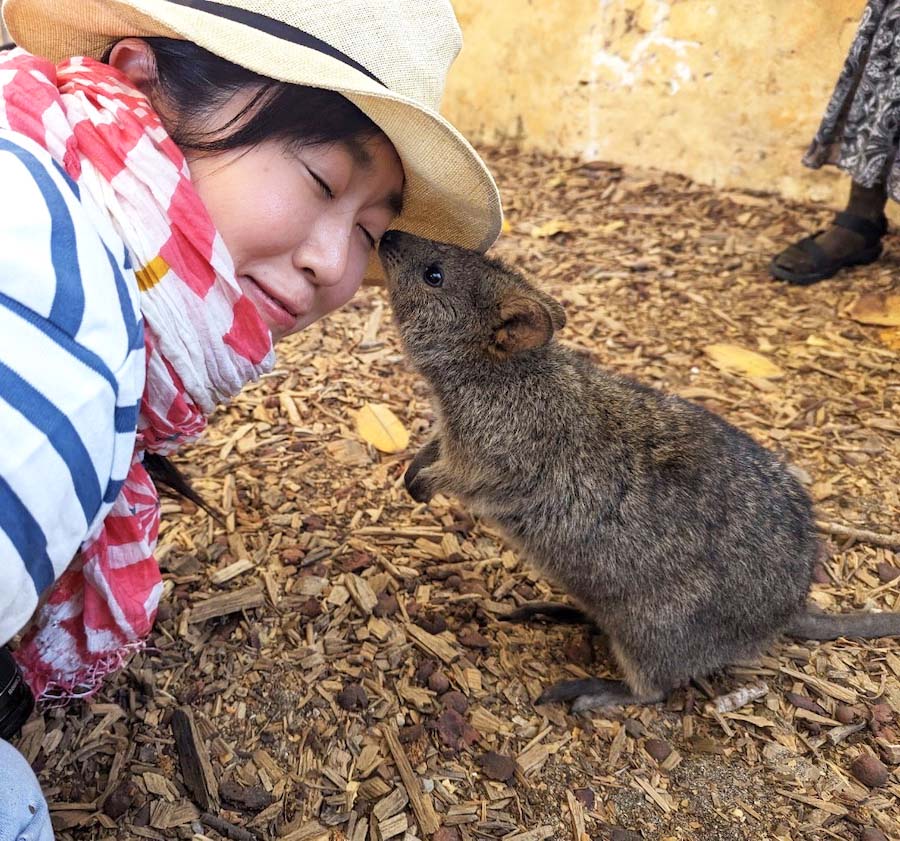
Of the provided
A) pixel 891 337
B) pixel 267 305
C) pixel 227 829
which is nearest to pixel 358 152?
pixel 267 305

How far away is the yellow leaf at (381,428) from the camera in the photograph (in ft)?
11.4

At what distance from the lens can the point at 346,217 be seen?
6.12 feet

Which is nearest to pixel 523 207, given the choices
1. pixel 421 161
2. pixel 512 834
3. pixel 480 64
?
pixel 480 64

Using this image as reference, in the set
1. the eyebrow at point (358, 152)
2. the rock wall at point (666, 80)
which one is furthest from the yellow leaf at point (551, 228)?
the eyebrow at point (358, 152)

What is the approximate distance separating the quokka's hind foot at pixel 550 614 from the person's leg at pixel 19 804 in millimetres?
1540

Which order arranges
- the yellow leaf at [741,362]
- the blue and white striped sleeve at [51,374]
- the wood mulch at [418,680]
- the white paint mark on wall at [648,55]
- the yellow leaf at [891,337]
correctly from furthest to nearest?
the white paint mark on wall at [648,55], the yellow leaf at [891,337], the yellow leaf at [741,362], the wood mulch at [418,680], the blue and white striped sleeve at [51,374]

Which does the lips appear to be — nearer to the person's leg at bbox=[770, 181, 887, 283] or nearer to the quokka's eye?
the quokka's eye

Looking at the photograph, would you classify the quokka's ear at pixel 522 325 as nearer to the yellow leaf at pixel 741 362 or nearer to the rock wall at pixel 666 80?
the yellow leaf at pixel 741 362

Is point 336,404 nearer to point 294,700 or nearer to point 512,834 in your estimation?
point 294,700

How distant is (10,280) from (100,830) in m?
1.51

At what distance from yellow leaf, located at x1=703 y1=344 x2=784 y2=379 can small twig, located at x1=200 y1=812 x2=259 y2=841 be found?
289cm

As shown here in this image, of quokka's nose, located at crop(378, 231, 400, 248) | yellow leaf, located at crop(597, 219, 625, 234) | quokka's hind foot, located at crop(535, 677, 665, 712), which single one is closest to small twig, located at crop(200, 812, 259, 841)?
quokka's hind foot, located at crop(535, 677, 665, 712)

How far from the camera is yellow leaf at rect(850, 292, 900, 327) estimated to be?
4102mm

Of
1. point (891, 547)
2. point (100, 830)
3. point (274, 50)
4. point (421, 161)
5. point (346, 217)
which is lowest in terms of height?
point (100, 830)
